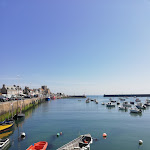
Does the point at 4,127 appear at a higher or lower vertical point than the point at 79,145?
higher

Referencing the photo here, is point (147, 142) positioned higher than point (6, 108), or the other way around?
point (6, 108)

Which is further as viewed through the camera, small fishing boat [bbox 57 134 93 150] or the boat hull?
the boat hull

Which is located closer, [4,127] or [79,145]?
[79,145]

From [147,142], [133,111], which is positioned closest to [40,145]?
[147,142]

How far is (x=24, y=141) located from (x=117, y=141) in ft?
58.2

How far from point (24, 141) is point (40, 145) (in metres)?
6.10

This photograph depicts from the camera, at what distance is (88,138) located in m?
24.3

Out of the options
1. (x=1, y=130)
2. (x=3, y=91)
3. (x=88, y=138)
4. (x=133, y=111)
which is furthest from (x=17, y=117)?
(x=3, y=91)

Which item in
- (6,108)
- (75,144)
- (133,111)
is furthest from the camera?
(133,111)

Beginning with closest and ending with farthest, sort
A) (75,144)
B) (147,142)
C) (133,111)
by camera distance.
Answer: (75,144)
(147,142)
(133,111)

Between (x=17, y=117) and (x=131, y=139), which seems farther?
(x=17, y=117)

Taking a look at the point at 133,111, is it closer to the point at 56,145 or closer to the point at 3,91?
the point at 56,145

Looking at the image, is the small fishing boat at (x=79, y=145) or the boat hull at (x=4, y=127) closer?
the small fishing boat at (x=79, y=145)

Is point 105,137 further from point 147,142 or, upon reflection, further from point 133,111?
point 133,111
